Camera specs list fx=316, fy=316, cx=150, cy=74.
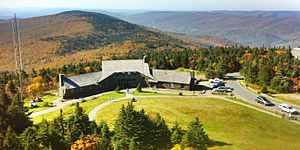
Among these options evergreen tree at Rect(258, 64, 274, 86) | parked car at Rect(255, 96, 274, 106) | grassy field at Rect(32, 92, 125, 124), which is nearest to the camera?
grassy field at Rect(32, 92, 125, 124)

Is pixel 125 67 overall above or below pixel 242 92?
above

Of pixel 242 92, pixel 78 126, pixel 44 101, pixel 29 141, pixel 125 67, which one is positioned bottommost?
pixel 44 101

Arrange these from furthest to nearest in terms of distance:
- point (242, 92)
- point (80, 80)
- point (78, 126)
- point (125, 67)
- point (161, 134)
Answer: point (125, 67) < point (80, 80) < point (242, 92) < point (78, 126) < point (161, 134)

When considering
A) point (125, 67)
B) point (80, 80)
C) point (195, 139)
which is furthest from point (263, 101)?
point (80, 80)

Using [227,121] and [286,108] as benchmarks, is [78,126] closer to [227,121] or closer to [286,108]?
[227,121]

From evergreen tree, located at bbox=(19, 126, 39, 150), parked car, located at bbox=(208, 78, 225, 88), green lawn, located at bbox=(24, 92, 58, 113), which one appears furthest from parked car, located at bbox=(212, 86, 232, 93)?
evergreen tree, located at bbox=(19, 126, 39, 150)

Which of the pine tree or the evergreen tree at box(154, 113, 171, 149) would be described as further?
the evergreen tree at box(154, 113, 171, 149)

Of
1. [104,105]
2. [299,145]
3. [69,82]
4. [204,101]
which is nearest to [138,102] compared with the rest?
[104,105]

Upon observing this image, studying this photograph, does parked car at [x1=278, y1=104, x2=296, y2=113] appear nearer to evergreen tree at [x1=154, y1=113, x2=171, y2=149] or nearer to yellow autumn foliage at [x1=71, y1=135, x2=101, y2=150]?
evergreen tree at [x1=154, y1=113, x2=171, y2=149]
